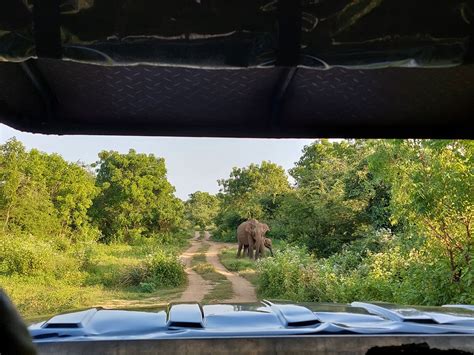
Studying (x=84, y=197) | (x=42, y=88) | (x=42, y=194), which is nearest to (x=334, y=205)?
(x=42, y=194)

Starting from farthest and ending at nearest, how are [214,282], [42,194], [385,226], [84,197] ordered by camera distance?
[84,197]
[42,194]
[214,282]
[385,226]

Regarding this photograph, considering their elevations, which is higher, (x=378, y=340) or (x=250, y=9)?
(x=250, y=9)

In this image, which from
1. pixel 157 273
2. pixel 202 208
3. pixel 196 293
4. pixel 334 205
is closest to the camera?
pixel 196 293

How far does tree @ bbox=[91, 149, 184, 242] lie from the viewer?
76.7ft

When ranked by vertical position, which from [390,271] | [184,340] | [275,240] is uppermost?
[275,240]

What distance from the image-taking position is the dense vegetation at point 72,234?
1112cm

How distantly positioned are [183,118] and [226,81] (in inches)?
9.4

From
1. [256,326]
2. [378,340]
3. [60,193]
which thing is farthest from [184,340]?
[60,193]

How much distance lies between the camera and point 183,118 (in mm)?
1558

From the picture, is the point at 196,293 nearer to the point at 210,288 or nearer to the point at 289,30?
the point at 210,288

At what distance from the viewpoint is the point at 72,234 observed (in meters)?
17.7

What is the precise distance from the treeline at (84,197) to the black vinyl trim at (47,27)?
1438cm

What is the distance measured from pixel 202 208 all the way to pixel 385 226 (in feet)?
125

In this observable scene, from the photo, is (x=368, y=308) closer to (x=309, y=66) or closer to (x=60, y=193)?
(x=309, y=66)
